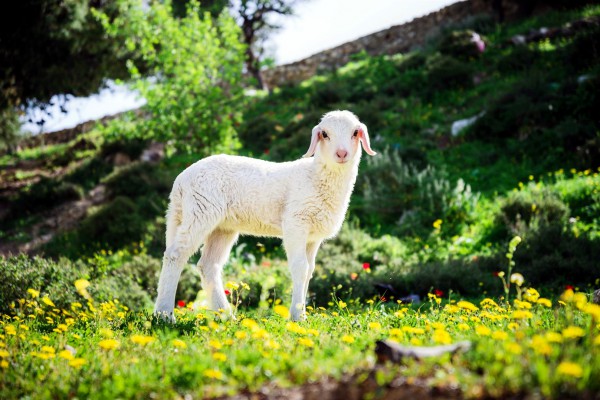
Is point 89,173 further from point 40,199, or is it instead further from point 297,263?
point 297,263

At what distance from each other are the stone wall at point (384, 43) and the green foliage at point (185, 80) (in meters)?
12.5

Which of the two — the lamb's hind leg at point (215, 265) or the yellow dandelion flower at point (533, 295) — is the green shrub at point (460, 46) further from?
the yellow dandelion flower at point (533, 295)

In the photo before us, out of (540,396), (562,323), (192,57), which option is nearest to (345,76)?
(192,57)

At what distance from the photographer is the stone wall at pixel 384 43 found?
81.5 feet

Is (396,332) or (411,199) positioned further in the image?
(411,199)

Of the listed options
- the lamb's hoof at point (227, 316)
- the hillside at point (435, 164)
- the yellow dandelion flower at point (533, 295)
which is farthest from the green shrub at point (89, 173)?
the yellow dandelion flower at point (533, 295)

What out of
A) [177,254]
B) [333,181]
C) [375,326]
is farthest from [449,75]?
[375,326]

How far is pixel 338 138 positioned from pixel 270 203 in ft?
3.67

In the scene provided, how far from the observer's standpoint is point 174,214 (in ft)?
20.9

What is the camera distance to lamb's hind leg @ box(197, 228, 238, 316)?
6.18 metres

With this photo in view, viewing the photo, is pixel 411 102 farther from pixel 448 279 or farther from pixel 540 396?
pixel 540 396


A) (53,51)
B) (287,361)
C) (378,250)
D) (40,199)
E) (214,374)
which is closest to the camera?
(214,374)

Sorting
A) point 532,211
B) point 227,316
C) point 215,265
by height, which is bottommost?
point 532,211

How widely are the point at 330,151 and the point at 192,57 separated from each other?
377 inches
